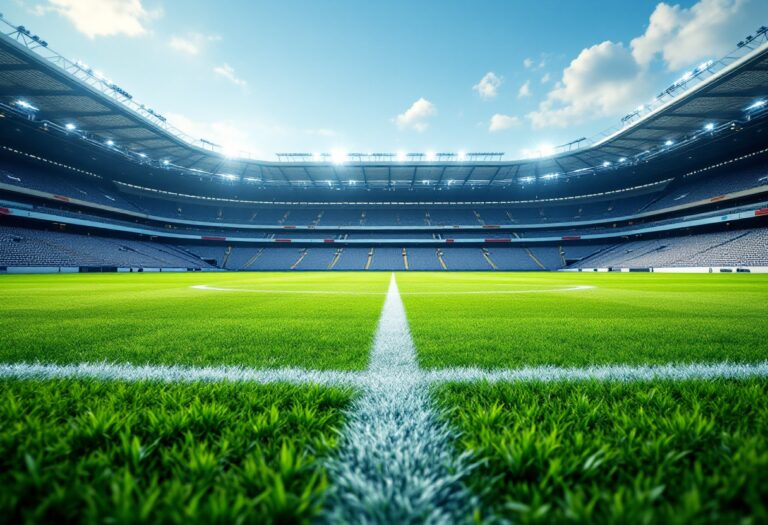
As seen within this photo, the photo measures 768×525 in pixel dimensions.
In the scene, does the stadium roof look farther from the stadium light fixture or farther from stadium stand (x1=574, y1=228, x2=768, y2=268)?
stadium stand (x1=574, y1=228, x2=768, y2=268)

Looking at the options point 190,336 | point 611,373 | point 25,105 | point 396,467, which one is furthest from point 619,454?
point 25,105

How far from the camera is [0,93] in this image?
19641 millimetres

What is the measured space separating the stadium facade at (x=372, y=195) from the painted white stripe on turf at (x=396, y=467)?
85.4ft

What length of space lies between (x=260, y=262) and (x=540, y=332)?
39606 mm

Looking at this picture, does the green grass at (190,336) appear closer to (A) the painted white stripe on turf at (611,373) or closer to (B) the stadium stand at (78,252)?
(A) the painted white stripe on turf at (611,373)

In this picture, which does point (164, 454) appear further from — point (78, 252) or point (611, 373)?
point (78, 252)

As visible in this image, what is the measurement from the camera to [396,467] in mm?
800

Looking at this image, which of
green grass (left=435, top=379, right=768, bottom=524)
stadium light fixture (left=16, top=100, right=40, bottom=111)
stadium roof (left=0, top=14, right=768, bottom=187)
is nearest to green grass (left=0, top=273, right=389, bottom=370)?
green grass (left=435, top=379, right=768, bottom=524)

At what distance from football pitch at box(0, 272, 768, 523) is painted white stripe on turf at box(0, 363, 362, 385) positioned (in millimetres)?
17

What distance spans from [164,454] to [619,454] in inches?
46.9

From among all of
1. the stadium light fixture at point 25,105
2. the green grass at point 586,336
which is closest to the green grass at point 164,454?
the green grass at point 586,336

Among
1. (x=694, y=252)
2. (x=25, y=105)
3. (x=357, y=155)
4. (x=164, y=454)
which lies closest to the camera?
(x=164, y=454)

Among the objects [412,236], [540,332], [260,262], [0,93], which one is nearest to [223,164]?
[260,262]

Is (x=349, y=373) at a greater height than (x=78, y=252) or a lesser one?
lesser
